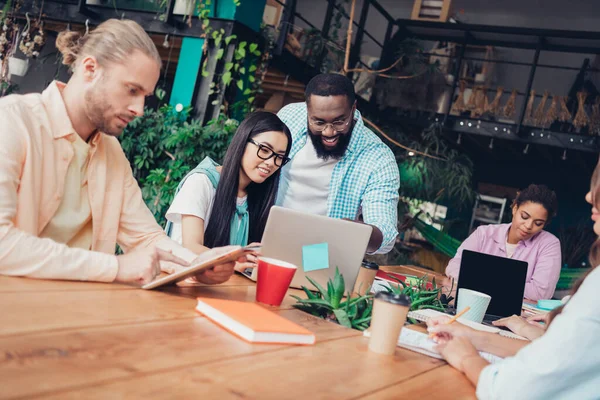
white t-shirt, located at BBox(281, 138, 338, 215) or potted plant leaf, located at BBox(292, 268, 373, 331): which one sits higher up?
white t-shirt, located at BBox(281, 138, 338, 215)

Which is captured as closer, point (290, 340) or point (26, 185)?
point (290, 340)

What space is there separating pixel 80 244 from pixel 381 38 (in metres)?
9.88

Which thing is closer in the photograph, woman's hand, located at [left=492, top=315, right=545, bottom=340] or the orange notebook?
the orange notebook

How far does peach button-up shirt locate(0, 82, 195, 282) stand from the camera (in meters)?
1.33

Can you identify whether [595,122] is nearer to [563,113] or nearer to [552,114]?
[563,113]

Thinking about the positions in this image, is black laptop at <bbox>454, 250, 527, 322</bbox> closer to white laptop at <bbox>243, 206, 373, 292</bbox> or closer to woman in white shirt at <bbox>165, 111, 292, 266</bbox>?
white laptop at <bbox>243, 206, 373, 292</bbox>

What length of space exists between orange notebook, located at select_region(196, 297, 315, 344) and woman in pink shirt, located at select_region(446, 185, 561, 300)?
7.59 ft

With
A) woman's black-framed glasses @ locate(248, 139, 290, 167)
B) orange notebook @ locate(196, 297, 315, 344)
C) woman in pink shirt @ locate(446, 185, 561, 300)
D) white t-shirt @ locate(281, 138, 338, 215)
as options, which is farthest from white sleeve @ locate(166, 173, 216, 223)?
woman in pink shirt @ locate(446, 185, 561, 300)

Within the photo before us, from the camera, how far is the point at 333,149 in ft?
9.34

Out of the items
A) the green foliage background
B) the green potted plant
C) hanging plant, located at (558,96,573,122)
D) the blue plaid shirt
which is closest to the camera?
the green potted plant

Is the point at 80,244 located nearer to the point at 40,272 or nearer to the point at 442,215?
the point at 40,272

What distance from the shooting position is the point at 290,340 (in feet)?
4.02

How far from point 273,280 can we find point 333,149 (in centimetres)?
138

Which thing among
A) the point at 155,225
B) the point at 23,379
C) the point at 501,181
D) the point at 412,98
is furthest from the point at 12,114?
the point at 501,181
